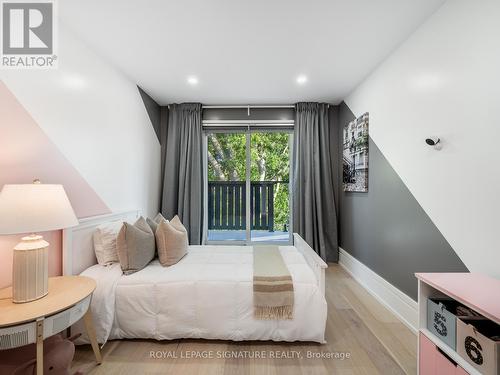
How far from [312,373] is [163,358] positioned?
1.08m

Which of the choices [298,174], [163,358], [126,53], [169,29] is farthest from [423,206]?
[126,53]

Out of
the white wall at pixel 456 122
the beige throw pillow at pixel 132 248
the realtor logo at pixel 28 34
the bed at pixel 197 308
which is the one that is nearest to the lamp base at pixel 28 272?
the bed at pixel 197 308

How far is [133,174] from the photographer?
308 centimetres

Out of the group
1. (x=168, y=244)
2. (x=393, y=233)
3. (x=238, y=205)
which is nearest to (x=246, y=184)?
(x=238, y=205)

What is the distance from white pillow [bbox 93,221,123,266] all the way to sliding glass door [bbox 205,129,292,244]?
6.48 feet

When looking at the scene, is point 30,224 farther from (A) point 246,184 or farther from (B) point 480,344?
(A) point 246,184

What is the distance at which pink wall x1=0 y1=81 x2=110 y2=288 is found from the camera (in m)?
1.54

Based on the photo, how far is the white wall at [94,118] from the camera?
1.80 m

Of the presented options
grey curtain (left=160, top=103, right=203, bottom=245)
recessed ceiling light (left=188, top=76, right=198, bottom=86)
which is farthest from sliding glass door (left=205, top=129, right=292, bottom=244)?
recessed ceiling light (left=188, top=76, right=198, bottom=86)

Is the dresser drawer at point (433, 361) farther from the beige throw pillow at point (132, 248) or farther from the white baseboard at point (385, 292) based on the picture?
the beige throw pillow at point (132, 248)

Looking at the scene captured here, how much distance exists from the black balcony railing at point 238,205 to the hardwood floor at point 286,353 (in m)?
2.19

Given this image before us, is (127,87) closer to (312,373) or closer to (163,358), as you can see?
(163,358)

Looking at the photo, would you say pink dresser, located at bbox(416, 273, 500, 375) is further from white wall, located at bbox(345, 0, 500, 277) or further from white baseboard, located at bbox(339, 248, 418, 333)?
white baseboard, located at bbox(339, 248, 418, 333)

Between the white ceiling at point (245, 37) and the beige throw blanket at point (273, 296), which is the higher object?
the white ceiling at point (245, 37)
